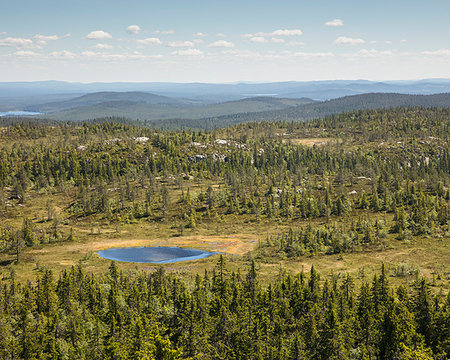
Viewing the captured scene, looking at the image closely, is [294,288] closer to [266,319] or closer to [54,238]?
[266,319]

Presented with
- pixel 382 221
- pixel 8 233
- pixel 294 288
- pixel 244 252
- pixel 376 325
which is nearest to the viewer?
pixel 376 325

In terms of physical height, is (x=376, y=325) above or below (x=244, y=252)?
above

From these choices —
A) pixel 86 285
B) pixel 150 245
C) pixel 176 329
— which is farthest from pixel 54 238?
pixel 176 329

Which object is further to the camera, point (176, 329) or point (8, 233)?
point (8, 233)

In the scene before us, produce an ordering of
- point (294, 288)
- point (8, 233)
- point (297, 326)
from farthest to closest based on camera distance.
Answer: point (8, 233), point (294, 288), point (297, 326)

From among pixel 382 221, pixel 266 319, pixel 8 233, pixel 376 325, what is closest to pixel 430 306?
pixel 376 325

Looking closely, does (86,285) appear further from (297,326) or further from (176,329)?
(297,326)
